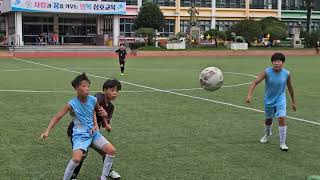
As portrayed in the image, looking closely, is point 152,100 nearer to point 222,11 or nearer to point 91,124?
point 91,124

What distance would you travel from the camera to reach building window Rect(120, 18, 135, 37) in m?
65.4

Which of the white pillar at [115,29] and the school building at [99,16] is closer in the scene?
the school building at [99,16]

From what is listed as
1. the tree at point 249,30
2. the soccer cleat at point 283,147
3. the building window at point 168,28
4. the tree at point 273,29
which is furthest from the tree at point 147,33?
the soccer cleat at point 283,147

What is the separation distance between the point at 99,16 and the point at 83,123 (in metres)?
53.4

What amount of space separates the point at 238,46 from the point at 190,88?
1352 inches

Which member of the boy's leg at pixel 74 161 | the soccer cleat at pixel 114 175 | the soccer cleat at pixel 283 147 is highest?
the boy's leg at pixel 74 161

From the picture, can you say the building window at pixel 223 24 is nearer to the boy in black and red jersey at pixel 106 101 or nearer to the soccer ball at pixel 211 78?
the soccer ball at pixel 211 78

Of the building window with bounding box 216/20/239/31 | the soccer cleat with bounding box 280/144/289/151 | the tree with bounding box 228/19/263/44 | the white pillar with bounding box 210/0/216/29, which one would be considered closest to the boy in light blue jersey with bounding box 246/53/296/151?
the soccer cleat with bounding box 280/144/289/151

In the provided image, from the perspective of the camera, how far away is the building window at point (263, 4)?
7419 centimetres

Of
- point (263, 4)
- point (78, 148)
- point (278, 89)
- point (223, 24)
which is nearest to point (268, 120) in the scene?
point (278, 89)

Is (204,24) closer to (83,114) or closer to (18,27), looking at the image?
(18,27)

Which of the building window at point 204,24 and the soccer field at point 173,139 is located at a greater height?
the building window at point 204,24

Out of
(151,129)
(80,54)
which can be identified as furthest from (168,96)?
(80,54)

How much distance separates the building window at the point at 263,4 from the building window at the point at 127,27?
18.8 metres
